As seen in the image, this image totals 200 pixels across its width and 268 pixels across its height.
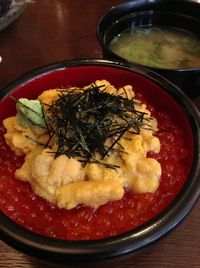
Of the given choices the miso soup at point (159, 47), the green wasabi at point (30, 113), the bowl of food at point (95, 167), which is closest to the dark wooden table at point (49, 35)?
the miso soup at point (159, 47)

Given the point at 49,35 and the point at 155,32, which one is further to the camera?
the point at 49,35

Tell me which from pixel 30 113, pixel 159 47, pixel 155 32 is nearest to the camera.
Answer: pixel 30 113

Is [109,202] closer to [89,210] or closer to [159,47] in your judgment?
[89,210]

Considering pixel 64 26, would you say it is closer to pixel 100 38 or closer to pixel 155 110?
pixel 100 38

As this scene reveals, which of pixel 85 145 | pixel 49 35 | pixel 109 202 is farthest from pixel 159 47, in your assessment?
pixel 109 202

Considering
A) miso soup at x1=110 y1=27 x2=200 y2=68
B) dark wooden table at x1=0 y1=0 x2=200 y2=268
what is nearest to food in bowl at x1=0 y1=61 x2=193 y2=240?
dark wooden table at x1=0 y1=0 x2=200 y2=268

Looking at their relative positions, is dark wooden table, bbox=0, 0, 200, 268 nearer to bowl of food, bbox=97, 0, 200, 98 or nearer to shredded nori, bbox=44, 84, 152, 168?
bowl of food, bbox=97, 0, 200, 98

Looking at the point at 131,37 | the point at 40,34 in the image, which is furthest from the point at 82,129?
the point at 40,34
